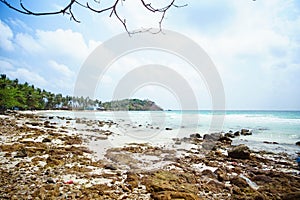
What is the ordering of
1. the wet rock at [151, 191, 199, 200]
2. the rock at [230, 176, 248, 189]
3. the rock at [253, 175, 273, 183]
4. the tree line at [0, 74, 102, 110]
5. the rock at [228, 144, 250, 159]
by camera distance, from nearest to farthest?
the wet rock at [151, 191, 199, 200]
the rock at [230, 176, 248, 189]
the rock at [253, 175, 273, 183]
the rock at [228, 144, 250, 159]
the tree line at [0, 74, 102, 110]

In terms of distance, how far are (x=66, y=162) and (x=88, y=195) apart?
7.79 ft

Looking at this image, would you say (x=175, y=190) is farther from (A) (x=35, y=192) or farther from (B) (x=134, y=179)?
(A) (x=35, y=192)

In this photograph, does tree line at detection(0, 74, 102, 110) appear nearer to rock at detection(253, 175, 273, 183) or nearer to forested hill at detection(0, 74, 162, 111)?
forested hill at detection(0, 74, 162, 111)

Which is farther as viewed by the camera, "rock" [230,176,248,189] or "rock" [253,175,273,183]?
"rock" [253,175,273,183]

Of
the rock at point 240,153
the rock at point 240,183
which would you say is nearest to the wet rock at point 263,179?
the rock at point 240,183

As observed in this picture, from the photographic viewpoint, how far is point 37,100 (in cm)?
4678

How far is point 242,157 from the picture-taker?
23.6 ft

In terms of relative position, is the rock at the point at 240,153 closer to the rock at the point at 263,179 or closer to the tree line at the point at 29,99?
the rock at the point at 263,179

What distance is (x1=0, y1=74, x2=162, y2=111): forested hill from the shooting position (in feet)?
103

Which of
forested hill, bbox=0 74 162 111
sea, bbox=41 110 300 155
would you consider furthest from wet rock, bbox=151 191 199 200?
forested hill, bbox=0 74 162 111

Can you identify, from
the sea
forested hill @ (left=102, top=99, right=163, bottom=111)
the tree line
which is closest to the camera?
the sea

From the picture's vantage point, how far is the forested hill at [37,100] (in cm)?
3126

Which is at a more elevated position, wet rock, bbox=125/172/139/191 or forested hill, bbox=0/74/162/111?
forested hill, bbox=0/74/162/111

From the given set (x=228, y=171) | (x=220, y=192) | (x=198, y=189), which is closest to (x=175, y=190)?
(x=198, y=189)
